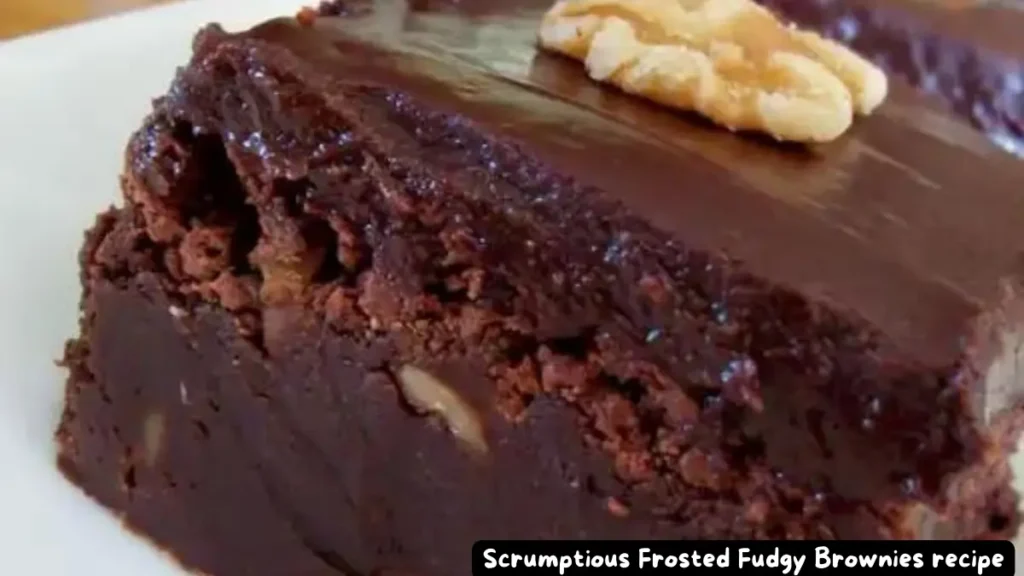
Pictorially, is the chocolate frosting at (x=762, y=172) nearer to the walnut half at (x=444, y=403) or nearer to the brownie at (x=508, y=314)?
the brownie at (x=508, y=314)

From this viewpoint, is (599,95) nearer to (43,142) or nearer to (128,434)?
(128,434)

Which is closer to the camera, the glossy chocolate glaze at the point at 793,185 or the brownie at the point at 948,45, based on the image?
the glossy chocolate glaze at the point at 793,185

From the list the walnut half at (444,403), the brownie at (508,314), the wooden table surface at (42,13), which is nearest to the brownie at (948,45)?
the brownie at (508,314)

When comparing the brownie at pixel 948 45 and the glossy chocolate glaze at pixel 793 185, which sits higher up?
the glossy chocolate glaze at pixel 793 185

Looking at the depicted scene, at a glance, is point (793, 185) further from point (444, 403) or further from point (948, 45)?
point (948, 45)

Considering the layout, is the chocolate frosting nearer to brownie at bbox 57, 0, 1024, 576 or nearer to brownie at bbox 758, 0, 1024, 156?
brownie at bbox 57, 0, 1024, 576

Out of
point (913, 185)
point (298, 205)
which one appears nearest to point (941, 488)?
point (913, 185)
